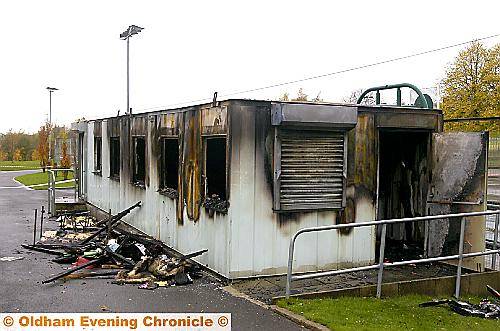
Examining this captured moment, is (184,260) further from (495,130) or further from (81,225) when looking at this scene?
(495,130)

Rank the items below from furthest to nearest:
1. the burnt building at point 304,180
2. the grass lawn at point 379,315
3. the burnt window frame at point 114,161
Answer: the burnt window frame at point 114,161 < the burnt building at point 304,180 < the grass lawn at point 379,315

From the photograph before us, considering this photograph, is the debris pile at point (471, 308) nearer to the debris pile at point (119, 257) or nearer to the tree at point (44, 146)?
the debris pile at point (119, 257)

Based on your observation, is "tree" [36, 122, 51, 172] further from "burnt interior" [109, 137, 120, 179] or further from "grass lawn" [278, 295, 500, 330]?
"grass lawn" [278, 295, 500, 330]

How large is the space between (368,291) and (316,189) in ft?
5.42

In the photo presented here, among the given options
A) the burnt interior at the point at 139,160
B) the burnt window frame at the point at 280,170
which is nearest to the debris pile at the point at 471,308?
the burnt window frame at the point at 280,170

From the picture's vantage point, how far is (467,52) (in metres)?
28.4

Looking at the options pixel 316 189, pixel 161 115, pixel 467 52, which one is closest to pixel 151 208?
pixel 161 115

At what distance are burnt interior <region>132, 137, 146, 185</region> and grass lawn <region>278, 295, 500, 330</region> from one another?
631 centimetres

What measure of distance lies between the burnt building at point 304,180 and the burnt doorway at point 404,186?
18mm

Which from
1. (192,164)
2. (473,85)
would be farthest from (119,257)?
(473,85)

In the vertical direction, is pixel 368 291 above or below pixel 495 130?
below

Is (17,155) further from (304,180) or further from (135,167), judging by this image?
(304,180)

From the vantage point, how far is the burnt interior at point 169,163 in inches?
441

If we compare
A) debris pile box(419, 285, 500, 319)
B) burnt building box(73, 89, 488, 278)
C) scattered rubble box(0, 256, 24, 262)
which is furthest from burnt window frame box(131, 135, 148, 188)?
debris pile box(419, 285, 500, 319)
